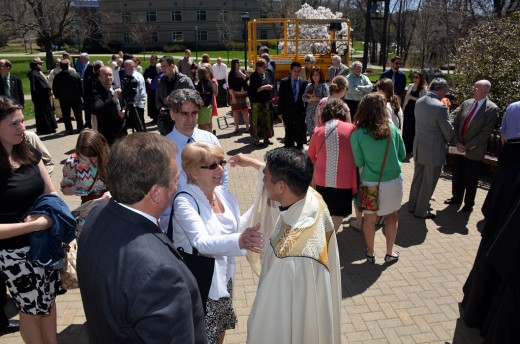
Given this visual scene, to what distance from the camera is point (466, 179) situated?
21.4ft

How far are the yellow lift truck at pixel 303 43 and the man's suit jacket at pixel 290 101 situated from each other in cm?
445

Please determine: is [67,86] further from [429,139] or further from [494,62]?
[494,62]

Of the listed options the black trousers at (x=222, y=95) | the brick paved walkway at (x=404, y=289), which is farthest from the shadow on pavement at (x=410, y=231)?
the black trousers at (x=222, y=95)

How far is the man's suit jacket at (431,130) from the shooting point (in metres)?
5.71

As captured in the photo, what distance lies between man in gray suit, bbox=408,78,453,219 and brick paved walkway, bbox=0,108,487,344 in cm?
42

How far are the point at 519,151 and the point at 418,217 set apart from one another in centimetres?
308

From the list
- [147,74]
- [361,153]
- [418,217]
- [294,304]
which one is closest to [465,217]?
[418,217]

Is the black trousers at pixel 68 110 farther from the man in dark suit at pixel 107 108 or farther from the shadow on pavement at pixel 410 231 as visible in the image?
the shadow on pavement at pixel 410 231

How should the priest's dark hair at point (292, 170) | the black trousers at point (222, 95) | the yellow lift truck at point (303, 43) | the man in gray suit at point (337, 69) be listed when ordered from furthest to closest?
1. the black trousers at point (222, 95)
2. the yellow lift truck at point (303, 43)
3. the man in gray suit at point (337, 69)
4. the priest's dark hair at point (292, 170)

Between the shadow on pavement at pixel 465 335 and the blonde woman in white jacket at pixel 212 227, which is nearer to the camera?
the blonde woman in white jacket at pixel 212 227

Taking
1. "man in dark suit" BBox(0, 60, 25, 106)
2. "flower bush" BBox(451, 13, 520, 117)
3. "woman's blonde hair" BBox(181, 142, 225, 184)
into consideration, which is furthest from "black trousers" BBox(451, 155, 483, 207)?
"man in dark suit" BBox(0, 60, 25, 106)

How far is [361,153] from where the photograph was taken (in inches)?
182

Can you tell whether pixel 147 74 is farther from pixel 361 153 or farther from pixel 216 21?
pixel 216 21

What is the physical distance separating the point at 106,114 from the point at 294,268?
5.53 metres
